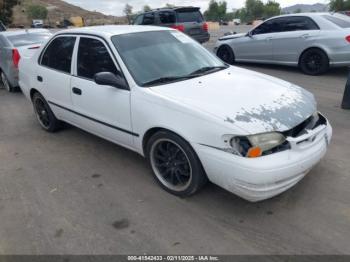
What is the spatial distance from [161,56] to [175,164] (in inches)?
51.5

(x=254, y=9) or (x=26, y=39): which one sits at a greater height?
(x=26, y=39)

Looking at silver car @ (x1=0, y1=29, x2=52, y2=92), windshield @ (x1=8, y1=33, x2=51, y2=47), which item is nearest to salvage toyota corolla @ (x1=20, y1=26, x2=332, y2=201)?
silver car @ (x1=0, y1=29, x2=52, y2=92)

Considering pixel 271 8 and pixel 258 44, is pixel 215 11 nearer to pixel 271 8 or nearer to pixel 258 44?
pixel 271 8

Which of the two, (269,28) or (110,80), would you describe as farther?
(269,28)

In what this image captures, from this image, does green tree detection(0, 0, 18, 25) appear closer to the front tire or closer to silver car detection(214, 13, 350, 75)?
silver car detection(214, 13, 350, 75)

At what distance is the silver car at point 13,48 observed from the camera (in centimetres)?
759

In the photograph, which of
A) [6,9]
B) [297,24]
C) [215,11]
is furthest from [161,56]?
[215,11]

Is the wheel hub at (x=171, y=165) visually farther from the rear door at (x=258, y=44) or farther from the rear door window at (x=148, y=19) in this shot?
the rear door window at (x=148, y=19)

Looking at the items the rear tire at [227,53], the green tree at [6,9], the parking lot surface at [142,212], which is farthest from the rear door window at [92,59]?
the green tree at [6,9]

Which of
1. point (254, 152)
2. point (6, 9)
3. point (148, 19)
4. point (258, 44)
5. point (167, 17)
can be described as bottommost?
point (254, 152)

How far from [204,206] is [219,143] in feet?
2.56

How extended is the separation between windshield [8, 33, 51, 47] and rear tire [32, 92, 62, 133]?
3435 mm

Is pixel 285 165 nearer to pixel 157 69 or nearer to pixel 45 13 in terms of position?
pixel 157 69

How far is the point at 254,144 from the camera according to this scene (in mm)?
2762
